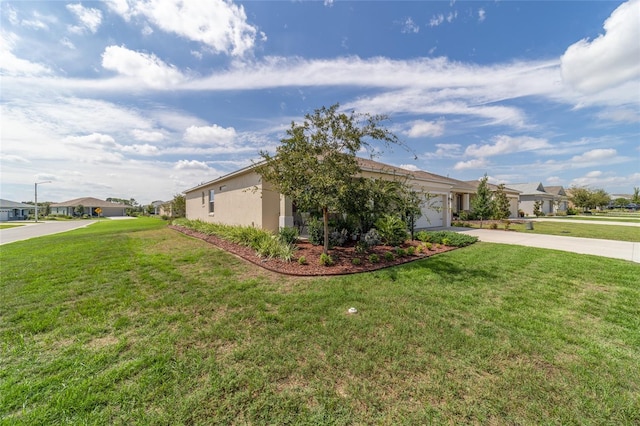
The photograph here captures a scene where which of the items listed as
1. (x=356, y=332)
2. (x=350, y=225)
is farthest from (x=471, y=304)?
(x=350, y=225)

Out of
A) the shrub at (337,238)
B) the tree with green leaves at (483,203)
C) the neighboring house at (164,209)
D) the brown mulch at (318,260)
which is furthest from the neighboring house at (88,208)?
Result: the tree with green leaves at (483,203)

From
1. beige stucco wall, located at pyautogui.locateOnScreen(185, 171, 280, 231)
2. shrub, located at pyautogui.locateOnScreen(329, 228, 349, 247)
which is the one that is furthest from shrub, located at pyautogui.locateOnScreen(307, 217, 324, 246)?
beige stucco wall, located at pyautogui.locateOnScreen(185, 171, 280, 231)

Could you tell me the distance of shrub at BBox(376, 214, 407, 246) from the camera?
1047 centimetres

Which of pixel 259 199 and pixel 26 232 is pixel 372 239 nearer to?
pixel 259 199

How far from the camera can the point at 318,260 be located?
316 inches

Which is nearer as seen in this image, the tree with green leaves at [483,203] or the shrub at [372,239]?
the shrub at [372,239]

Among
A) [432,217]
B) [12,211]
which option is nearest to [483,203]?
[432,217]

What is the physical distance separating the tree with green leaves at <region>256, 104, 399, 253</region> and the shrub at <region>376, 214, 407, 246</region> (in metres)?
3.57

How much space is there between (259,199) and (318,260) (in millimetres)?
5433

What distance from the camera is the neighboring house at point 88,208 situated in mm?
63469

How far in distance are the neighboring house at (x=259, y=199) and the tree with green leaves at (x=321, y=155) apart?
107cm

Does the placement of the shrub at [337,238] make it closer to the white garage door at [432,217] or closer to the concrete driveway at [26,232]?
the white garage door at [432,217]

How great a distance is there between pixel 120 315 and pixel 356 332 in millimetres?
4255

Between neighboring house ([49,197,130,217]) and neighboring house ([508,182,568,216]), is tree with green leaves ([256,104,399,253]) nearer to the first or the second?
neighboring house ([508,182,568,216])
